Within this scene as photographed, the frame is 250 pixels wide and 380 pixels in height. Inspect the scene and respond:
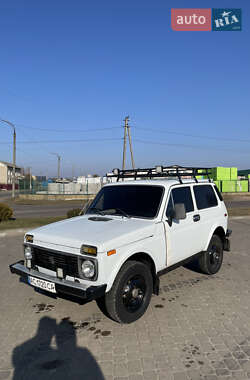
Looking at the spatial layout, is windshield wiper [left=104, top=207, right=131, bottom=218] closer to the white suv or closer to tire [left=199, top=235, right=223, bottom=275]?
the white suv

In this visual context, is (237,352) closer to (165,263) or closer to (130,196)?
(165,263)

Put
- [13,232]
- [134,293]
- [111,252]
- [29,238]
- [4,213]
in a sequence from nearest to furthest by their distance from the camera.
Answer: [111,252]
[134,293]
[29,238]
[13,232]
[4,213]

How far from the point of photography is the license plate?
10.8 ft

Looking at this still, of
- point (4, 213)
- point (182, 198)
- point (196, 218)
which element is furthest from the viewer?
point (4, 213)

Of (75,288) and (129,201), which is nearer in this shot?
(75,288)

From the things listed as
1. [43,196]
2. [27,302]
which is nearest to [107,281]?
[27,302]

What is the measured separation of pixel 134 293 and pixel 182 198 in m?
1.91

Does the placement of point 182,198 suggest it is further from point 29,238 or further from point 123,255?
point 29,238

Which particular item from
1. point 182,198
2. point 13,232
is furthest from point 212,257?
point 13,232

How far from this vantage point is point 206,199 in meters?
5.31

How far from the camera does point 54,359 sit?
2807 millimetres

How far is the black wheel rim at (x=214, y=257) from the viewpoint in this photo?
17.4 ft

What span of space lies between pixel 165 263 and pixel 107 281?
1.26 m

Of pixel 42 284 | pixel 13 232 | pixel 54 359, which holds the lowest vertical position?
pixel 54 359
